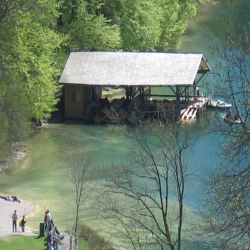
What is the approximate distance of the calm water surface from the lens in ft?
91.8

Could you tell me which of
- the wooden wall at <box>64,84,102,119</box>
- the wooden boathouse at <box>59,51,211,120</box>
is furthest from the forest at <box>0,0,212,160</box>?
the wooden boathouse at <box>59,51,211,120</box>

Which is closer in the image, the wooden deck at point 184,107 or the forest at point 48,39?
the forest at point 48,39

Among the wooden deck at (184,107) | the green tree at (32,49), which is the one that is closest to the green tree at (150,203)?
the wooden deck at (184,107)

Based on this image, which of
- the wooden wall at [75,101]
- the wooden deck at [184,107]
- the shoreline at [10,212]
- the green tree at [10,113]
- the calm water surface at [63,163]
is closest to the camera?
the shoreline at [10,212]

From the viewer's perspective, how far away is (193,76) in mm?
40656

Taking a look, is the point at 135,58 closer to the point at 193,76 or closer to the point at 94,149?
the point at 193,76

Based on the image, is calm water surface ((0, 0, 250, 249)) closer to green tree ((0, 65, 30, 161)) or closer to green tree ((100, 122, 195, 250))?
green tree ((100, 122, 195, 250))

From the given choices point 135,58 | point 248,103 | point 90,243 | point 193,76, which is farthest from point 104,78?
point 248,103

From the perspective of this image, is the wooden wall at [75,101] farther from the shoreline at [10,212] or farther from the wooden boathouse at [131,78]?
the shoreline at [10,212]

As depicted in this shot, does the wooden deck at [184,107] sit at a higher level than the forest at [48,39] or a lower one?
lower

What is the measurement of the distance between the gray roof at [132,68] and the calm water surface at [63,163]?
3341mm

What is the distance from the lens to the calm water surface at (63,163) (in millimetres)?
27969

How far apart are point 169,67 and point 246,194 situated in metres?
29.4

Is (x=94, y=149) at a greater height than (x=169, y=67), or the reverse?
(x=169, y=67)
